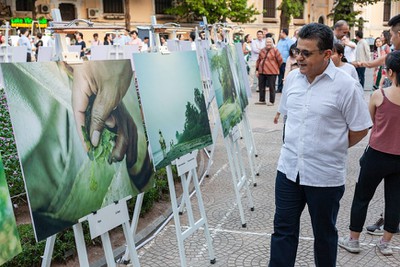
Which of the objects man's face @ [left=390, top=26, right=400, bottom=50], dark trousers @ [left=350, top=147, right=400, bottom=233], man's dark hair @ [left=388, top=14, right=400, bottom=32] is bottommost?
dark trousers @ [left=350, top=147, right=400, bottom=233]

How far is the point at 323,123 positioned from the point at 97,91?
1.36 metres

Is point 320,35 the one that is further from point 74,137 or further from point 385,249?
point 385,249

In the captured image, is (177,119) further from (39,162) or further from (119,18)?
(119,18)

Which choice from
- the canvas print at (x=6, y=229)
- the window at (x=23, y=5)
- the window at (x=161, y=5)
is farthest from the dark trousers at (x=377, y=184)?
the window at (x=161, y=5)

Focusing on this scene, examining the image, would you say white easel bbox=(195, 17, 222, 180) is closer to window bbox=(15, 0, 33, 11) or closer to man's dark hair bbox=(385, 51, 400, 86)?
man's dark hair bbox=(385, 51, 400, 86)

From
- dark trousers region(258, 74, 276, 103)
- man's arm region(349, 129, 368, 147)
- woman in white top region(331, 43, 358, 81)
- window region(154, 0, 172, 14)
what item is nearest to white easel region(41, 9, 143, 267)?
man's arm region(349, 129, 368, 147)

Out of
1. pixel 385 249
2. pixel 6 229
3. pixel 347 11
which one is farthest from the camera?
pixel 347 11

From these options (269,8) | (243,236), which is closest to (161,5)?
(269,8)

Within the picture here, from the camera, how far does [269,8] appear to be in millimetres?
44500

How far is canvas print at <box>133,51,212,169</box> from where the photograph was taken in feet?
11.9

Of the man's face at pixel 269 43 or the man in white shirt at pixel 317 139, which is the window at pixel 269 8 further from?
the man in white shirt at pixel 317 139

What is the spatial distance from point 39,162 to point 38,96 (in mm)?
321

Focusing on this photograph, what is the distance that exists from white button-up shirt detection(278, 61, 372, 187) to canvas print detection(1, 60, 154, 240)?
985 millimetres

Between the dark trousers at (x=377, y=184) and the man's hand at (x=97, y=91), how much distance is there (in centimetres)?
206
